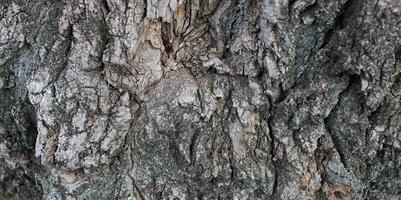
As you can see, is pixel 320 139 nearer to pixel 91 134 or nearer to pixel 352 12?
pixel 352 12

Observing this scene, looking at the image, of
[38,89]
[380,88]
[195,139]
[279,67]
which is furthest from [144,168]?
[380,88]

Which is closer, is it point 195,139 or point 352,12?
point 352,12

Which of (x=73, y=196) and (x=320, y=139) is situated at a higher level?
(x=320, y=139)

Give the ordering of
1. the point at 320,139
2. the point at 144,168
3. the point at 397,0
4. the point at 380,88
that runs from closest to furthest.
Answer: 1. the point at 397,0
2. the point at 380,88
3. the point at 320,139
4. the point at 144,168

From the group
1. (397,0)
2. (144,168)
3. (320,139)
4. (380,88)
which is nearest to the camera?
(397,0)

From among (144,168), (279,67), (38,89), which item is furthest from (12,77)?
(279,67)

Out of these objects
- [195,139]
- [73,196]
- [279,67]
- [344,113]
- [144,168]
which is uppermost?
[279,67]
